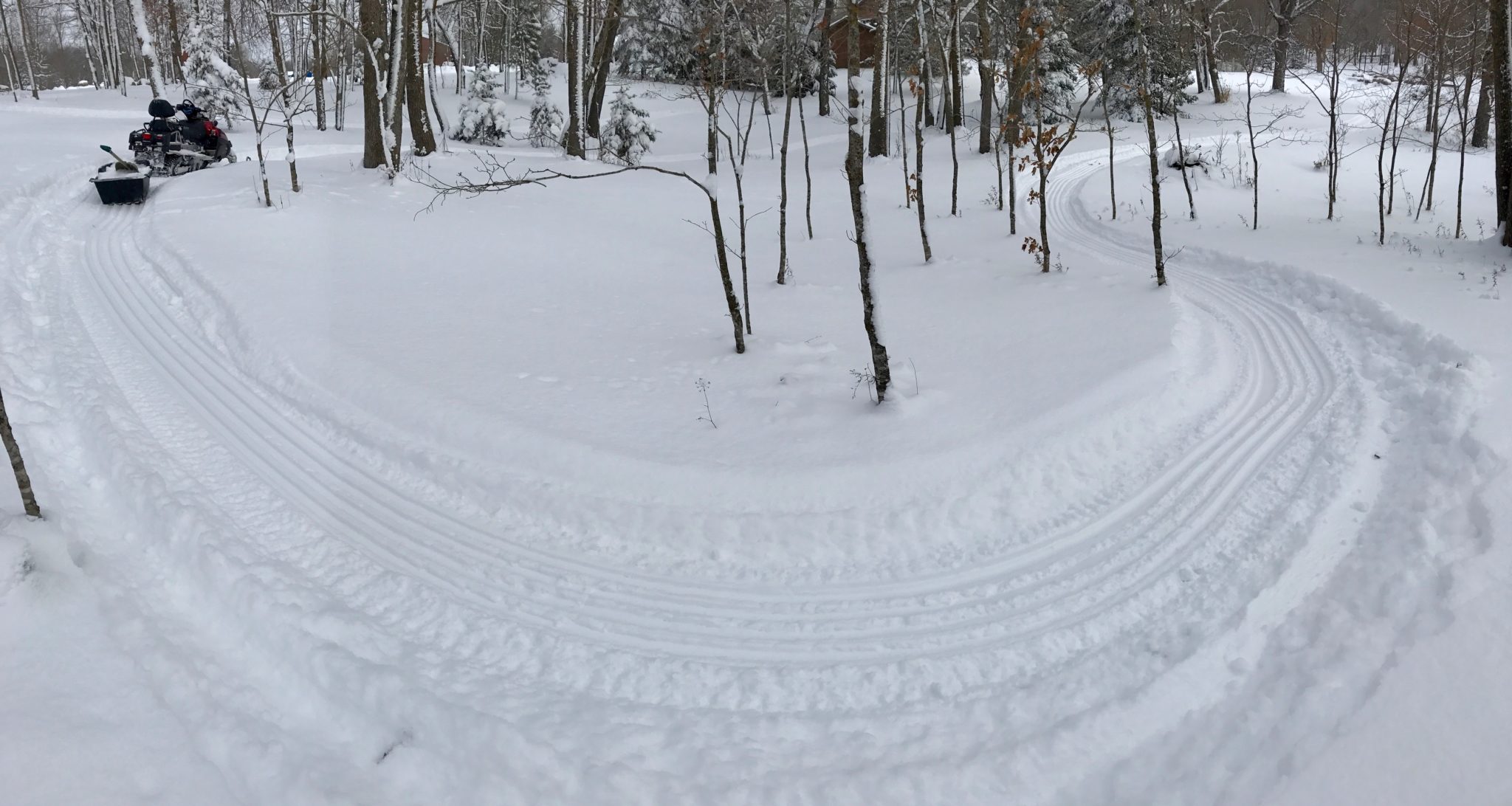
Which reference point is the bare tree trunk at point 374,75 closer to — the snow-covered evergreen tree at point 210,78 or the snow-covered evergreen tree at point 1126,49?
the snow-covered evergreen tree at point 210,78

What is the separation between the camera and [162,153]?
1866 cm

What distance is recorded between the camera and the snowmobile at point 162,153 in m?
15.6

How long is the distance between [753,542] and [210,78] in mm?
36270

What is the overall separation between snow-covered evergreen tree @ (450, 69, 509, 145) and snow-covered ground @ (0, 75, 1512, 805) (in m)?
17.8

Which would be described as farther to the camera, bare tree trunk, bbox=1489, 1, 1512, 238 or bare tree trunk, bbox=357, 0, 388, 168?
bare tree trunk, bbox=357, 0, 388, 168

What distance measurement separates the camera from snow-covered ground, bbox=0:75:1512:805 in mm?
3971

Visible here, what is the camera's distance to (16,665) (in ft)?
14.1

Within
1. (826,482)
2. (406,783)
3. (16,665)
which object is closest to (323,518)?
(16,665)

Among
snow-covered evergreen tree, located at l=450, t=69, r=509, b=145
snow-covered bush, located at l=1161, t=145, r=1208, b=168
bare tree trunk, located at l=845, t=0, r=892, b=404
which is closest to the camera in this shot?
bare tree trunk, located at l=845, t=0, r=892, b=404

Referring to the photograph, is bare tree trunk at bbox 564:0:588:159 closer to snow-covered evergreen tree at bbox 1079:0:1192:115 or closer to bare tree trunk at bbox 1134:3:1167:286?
snow-covered evergreen tree at bbox 1079:0:1192:115

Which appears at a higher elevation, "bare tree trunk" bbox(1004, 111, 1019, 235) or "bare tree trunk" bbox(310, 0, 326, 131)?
"bare tree trunk" bbox(310, 0, 326, 131)

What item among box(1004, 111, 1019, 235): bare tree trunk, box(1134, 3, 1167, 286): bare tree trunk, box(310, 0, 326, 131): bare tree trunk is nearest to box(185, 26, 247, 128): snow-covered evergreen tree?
box(310, 0, 326, 131): bare tree trunk

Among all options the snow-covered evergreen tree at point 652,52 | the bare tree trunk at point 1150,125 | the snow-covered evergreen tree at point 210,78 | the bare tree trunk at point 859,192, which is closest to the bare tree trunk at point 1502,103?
the bare tree trunk at point 1150,125

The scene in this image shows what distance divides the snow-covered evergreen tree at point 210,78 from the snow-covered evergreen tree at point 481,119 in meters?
10.2
